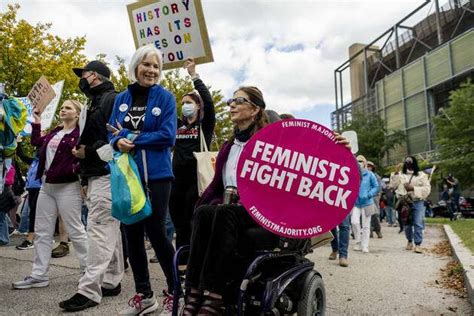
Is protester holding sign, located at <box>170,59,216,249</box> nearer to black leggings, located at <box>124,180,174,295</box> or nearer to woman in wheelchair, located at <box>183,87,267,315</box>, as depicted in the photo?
black leggings, located at <box>124,180,174,295</box>

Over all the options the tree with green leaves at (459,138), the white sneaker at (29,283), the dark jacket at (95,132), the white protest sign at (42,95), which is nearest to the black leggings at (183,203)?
the dark jacket at (95,132)

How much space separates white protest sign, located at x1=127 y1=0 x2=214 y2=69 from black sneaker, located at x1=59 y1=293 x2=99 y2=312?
8.66 ft

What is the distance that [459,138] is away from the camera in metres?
23.0

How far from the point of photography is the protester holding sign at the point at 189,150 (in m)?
4.55

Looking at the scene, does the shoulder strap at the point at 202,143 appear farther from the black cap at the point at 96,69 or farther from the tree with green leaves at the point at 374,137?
the tree with green leaves at the point at 374,137

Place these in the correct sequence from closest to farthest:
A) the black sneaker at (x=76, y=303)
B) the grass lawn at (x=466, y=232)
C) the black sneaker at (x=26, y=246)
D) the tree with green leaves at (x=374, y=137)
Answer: the black sneaker at (x=76, y=303)
the black sneaker at (x=26, y=246)
the grass lawn at (x=466, y=232)
the tree with green leaves at (x=374, y=137)

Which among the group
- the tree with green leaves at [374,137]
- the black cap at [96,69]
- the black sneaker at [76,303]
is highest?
the black cap at [96,69]

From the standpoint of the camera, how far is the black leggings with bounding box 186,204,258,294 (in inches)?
104

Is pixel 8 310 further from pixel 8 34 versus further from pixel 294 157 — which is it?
pixel 8 34

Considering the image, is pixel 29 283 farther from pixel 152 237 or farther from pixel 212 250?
pixel 212 250

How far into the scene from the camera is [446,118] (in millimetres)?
24578

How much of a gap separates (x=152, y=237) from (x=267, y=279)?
1.15 meters

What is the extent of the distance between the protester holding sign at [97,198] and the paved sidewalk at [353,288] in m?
0.15

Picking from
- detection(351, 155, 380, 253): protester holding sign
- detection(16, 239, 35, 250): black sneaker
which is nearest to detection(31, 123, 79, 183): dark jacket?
detection(16, 239, 35, 250): black sneaker
